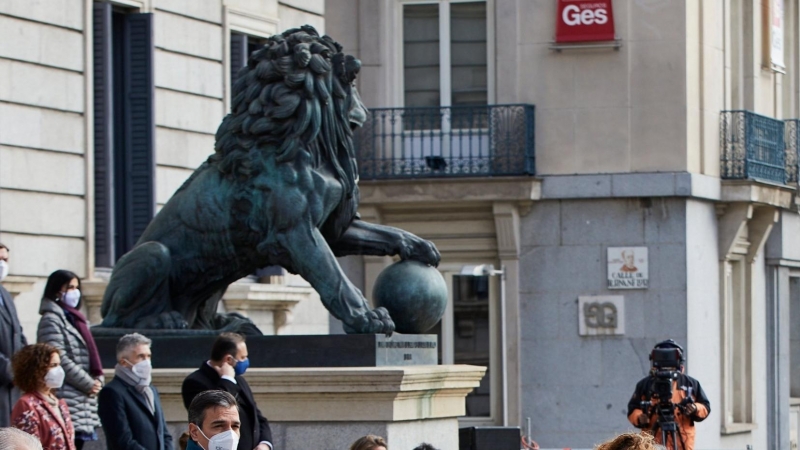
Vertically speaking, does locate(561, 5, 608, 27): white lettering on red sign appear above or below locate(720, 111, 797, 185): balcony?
above

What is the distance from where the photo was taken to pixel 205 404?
26.9 ft

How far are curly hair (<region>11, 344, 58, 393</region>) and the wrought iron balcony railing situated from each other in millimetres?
19923

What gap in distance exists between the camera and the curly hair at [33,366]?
11414 mm

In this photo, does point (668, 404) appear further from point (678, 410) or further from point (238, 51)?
point (238, 51)

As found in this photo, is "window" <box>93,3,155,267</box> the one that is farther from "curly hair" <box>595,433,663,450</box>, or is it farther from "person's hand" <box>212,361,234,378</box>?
"curly hair" <box>595,433,663,450</box>

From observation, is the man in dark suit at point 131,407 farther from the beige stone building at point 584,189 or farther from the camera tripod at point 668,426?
the beige stone building at point 584,189

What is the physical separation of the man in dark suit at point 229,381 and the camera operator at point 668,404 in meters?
5.10

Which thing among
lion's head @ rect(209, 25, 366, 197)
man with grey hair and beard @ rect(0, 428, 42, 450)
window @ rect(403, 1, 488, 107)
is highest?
window @ rect(403, 1, 488, 107)

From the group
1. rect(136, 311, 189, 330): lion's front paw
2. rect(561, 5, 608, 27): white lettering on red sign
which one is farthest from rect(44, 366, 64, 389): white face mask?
rect(561, 5, 608, 27): white lettering on red sign

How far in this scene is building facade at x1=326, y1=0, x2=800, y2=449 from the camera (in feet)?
100

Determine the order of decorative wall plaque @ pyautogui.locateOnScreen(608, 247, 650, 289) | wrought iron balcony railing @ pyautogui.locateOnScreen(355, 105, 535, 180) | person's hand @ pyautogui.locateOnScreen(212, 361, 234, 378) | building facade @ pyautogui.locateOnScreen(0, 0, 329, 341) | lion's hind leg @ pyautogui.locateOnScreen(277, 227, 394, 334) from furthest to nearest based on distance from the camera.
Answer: wrought iron balcony railing @ pyautogui.locateOnScreen(355, 105, 535, 180), decorative wall plaque @ pyautogui.locateOnScreen(608, 247, 650, 289), building facade @ pyautogui.locateOnScreen(0, 0, 329, 341), lion's hind leg @ pyautogui.locateOnScreen(277, 227, 394, 334), person's hand @ pyautogui.locateOnScreen(212, 361, 234, 378)

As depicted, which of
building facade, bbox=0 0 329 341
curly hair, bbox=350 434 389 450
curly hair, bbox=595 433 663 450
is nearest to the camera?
curly hair, bbox=595 433 663 450

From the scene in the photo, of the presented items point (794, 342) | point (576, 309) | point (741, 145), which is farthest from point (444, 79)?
point (794, 342)

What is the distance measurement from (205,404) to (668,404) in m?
8.22
